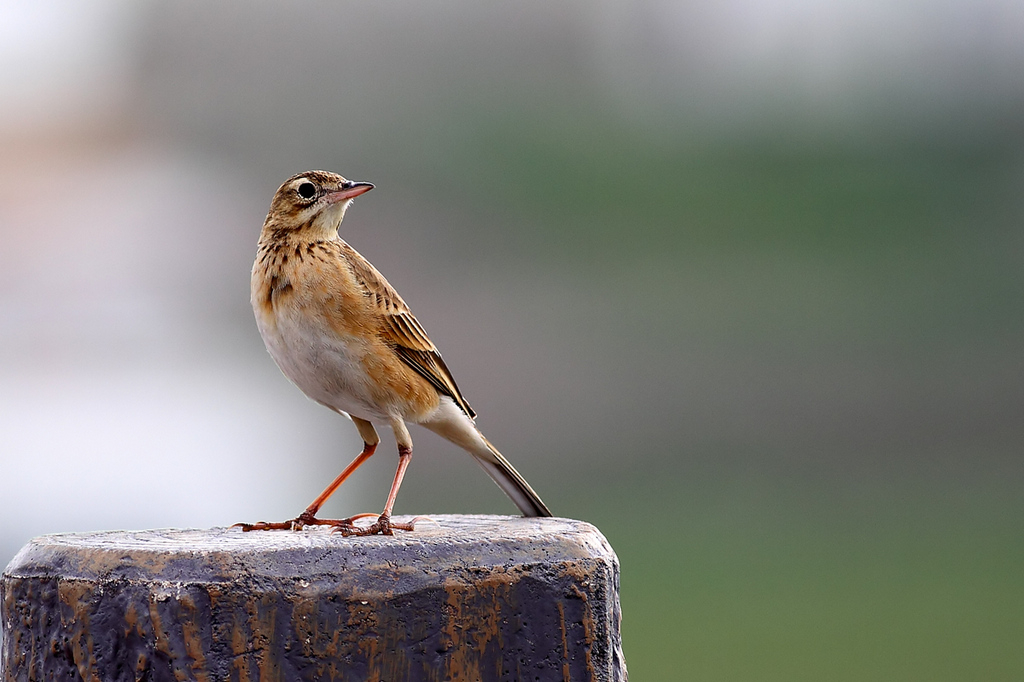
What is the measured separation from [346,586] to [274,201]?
218 cm

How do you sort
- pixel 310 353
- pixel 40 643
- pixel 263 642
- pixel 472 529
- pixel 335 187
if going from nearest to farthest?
pixel 263 642, pixel 40 643, pixel 472 529, pixel 310 353, pixel 335 187

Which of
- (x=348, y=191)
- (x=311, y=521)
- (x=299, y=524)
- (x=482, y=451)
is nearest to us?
(x=299, y=524)

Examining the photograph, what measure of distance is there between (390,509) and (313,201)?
4.52 ft

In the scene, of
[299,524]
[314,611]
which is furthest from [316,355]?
[314,611]

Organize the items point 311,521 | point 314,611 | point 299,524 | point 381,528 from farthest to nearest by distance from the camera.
A: 1. point 311,521
2. point 299,524
3. point 381,528
4. point 314,611

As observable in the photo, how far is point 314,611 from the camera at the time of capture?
227 centimetres

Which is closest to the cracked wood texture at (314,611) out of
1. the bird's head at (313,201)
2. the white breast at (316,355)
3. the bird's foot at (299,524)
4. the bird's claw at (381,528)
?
the bird's claw at (381,528)

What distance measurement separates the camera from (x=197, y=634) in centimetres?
225

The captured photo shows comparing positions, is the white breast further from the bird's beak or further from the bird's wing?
the bird's beak

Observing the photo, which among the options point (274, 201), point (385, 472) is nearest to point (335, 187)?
point (274, 201)

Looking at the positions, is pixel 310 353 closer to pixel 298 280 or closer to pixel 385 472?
pixel 298 280

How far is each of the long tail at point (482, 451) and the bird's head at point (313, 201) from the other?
2.66 feet

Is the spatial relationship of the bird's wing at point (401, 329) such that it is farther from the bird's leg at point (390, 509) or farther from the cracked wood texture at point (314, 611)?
the cracked wood texture at point (314, 611)

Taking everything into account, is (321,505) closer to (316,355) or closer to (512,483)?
(316,355)
